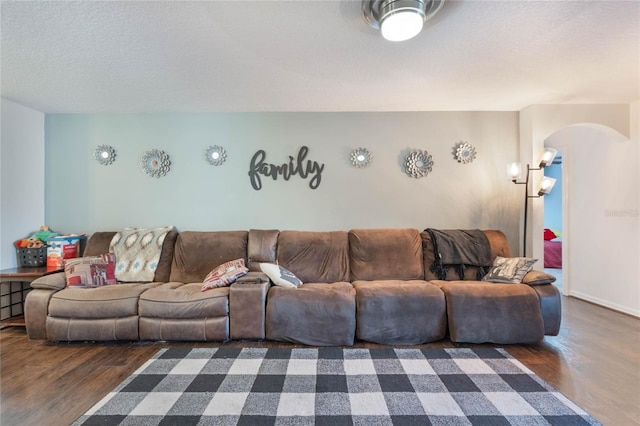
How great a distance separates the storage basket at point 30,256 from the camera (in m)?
3.08

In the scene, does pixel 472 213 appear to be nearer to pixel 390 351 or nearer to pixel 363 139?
pixel 363 139

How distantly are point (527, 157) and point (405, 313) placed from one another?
251cm

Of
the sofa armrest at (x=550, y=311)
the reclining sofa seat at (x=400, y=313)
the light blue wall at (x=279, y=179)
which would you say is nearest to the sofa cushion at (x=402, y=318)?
the reclining sofa seat at (x=400, y=313)

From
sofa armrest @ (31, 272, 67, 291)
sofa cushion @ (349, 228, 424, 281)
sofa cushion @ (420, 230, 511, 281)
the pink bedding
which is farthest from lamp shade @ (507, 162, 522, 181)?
sofa armrest @ (31, 272, 67, 291)

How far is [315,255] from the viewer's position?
10.3 feet

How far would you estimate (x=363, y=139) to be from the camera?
351cm

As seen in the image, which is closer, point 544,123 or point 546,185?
point 546,185

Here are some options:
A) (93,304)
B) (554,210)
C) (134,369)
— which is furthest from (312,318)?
(554,210)

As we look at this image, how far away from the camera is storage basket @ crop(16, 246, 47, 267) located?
3082 mm

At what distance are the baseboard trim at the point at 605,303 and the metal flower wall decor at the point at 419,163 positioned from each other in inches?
106

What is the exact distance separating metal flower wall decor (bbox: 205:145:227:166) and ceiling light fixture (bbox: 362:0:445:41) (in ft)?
7.73

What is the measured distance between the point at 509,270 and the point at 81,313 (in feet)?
13.3

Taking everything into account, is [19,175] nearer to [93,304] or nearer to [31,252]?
[31,252]

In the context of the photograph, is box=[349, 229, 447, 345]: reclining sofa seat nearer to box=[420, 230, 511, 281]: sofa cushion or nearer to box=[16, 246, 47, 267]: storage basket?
box=[420, 230, 511, 281]: sofa cushion
